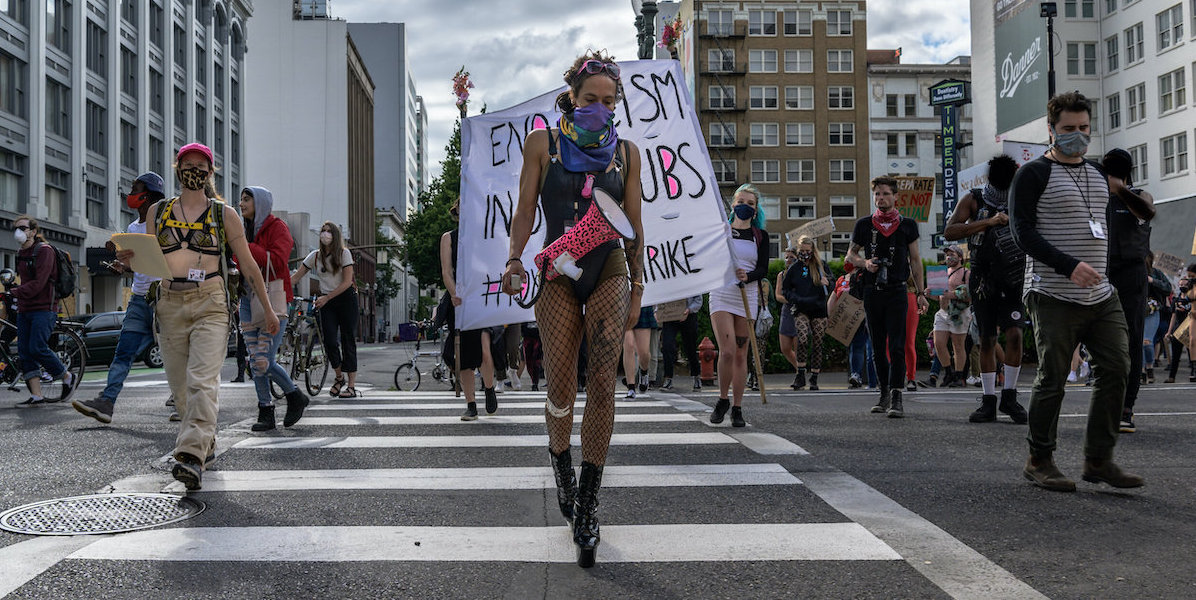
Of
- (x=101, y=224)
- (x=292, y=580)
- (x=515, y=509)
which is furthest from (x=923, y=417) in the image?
(x=101, y=224)

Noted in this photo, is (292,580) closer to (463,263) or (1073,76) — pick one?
(463,263)

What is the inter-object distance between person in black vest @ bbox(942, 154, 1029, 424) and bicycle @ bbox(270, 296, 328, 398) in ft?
24.0

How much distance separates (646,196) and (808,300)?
6126 millimetres

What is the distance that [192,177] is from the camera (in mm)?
5512

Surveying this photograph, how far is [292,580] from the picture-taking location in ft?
11.3

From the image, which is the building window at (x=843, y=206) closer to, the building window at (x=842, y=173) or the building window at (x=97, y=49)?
the building window at (x=842, y=173)

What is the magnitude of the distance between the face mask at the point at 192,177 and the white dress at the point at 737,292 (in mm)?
3722

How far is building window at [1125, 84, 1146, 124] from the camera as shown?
171 ft

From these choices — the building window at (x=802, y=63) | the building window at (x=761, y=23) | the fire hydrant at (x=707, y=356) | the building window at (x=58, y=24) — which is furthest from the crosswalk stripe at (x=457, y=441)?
the building window at (x=761, y=23)

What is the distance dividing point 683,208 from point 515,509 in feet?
12.9

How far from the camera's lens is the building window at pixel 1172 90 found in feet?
160

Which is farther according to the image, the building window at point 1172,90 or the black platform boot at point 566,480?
the building window at point 1172,90

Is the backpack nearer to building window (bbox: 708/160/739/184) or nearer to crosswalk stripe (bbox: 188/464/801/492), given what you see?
crosswalk stripe (bbox: 188/464/801/492)

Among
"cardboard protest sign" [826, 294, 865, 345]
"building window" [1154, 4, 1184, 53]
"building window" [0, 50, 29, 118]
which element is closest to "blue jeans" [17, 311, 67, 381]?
"cardboard protest sign" [826, 294, 865, 345]
